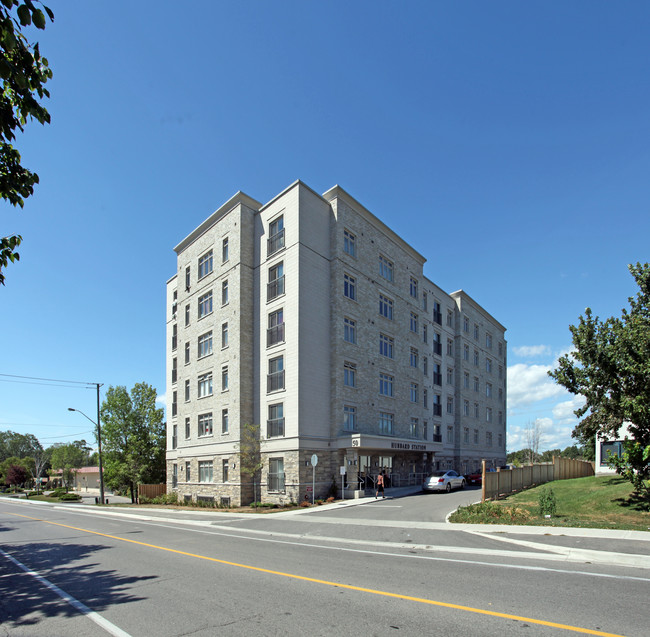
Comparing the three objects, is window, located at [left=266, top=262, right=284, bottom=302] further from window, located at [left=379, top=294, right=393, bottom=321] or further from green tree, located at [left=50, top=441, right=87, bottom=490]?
green tree, located at [left=50, top=441, right=87, bottom=490]

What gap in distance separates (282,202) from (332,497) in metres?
18.4

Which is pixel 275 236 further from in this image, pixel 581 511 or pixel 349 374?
pixel 581 511

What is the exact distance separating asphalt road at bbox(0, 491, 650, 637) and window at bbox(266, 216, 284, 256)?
19.5 metres

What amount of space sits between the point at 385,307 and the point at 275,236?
10.4 meters

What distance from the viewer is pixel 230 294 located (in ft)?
109

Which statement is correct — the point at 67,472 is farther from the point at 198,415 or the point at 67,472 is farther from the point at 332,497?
the point at 332,497

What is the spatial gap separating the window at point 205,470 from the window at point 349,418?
10.2 m

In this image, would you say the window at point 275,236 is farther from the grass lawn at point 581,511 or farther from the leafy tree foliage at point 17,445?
the leafy tree foliage at point 17,445

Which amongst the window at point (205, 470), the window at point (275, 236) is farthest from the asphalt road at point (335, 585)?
the window at point (275, 236)

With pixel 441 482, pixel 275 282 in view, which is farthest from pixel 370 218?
pixel 441 482

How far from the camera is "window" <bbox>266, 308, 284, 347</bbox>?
99.2 feet

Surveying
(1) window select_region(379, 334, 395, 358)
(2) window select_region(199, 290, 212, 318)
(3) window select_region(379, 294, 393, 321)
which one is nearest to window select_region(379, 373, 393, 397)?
(1) window select_region(379, 334, 395, 358)

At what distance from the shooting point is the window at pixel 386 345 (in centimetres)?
3578

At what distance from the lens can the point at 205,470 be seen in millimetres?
34094
